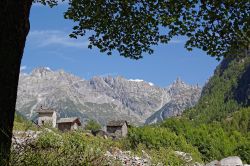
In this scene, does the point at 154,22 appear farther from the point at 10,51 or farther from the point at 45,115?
the point at 45,115

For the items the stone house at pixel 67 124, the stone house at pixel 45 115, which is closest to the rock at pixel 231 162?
the stone house at pixel 45 115

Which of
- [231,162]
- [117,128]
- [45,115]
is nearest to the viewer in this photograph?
[231,162]

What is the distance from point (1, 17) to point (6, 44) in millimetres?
487

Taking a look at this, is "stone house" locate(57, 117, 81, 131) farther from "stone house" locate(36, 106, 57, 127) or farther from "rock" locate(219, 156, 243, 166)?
"rock" locate(219, 156, 243, 166)

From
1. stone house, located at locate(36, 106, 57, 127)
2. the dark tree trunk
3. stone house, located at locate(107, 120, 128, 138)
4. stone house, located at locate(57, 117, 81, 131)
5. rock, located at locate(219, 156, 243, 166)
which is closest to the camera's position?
the dark tree trunk

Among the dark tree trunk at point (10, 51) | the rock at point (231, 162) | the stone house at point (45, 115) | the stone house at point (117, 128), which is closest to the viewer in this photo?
the dark tree trunk at point (10, 51)

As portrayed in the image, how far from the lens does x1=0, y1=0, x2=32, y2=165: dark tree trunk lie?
294 inches

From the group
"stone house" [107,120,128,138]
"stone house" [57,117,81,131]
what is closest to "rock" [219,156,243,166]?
"stone house" [107,120,128,138]

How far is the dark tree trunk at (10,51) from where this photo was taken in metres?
7.46

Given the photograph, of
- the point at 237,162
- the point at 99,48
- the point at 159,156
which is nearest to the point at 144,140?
the point at 237,162

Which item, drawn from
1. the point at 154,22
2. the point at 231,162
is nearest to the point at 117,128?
the point at 231,162

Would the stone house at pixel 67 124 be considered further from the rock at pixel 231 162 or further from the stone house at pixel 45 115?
the rock at pixel 231 162

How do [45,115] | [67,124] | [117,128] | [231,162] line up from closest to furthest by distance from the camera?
[231,162], [117,128], [45,115], [67,124]

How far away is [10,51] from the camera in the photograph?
761cm
